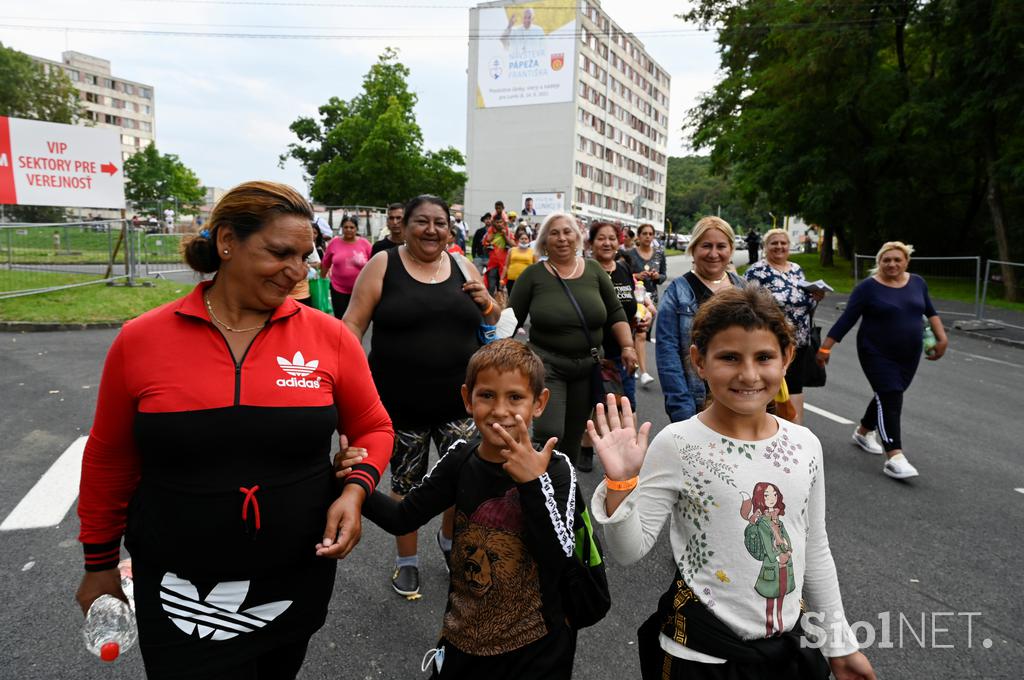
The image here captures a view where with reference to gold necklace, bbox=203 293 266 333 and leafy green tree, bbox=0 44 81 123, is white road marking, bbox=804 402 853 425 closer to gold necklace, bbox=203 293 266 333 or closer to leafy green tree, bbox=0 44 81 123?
gold necklace, bbox=203 293 266 333

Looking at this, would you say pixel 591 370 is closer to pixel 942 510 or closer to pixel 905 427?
pixel 942 510

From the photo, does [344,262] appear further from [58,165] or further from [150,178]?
[150,178]

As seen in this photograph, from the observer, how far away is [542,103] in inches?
2938

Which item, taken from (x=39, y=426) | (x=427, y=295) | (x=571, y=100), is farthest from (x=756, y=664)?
(x=571, y=100)

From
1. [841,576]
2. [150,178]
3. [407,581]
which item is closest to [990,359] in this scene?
[841,576]

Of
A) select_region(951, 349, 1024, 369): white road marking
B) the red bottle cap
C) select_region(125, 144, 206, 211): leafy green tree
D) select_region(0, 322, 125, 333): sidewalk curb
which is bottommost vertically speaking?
select_region(0, 322, 125, 333): sidewalk curb

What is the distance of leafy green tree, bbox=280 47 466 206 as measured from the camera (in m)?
40.5

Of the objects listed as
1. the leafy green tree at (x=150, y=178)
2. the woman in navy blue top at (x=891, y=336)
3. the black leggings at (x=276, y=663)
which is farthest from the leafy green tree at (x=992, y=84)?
the leafy green tree at (x=150, y=178)

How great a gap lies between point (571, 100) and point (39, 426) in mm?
73495

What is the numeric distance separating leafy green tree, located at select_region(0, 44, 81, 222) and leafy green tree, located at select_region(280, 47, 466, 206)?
1774 centimetres

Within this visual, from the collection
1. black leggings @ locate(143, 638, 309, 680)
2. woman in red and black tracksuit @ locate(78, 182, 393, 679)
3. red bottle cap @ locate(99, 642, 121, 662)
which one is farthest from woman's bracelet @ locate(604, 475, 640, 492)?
red bottle cap @ locate(99, 642, 121, 662)

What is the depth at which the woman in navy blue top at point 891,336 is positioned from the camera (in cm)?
538

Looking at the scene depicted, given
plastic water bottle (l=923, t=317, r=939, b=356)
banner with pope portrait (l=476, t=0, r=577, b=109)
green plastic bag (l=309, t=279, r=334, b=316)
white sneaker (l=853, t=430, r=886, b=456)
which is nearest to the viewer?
plastic water bottle (l=923, t=317, r=939, b=356)

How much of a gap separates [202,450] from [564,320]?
2938 millimetres
